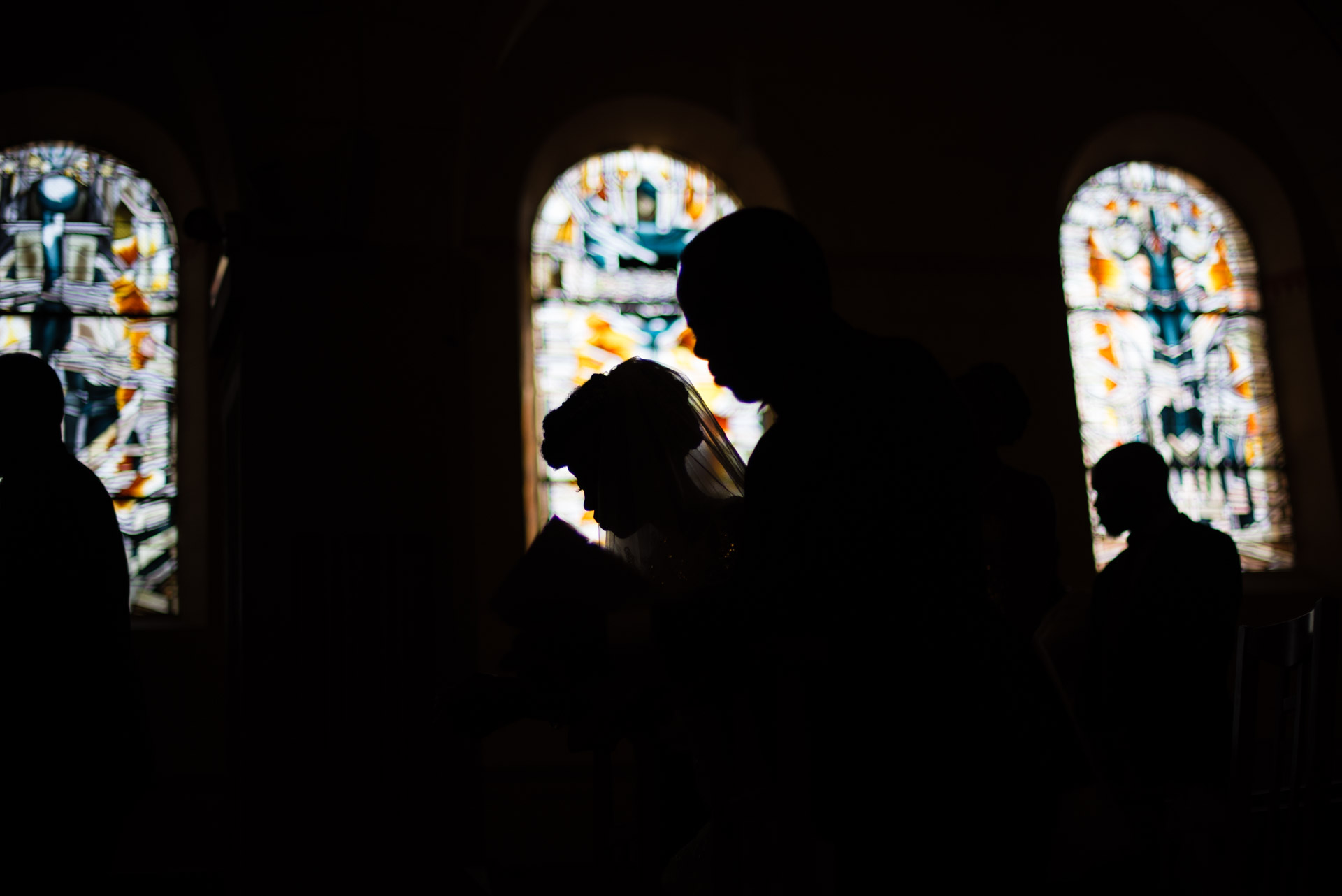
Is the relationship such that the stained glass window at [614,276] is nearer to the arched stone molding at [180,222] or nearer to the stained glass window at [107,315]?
the arched stone molding at [180,222]

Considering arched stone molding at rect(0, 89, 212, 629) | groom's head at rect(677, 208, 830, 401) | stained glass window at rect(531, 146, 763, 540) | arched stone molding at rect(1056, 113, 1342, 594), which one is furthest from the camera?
arched stone molding at rect(1056, 113, 1342, 594)

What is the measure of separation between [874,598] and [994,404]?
1600mm

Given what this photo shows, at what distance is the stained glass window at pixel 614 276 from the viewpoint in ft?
22.0

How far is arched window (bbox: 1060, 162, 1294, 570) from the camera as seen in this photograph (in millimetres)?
7188

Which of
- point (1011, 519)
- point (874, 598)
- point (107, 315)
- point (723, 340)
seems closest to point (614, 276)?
point (107, 315)

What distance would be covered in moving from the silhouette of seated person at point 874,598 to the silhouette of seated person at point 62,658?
1.51m

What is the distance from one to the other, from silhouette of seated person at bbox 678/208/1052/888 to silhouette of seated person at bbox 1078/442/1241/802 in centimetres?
133

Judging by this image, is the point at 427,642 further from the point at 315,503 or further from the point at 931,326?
the point at 931,326

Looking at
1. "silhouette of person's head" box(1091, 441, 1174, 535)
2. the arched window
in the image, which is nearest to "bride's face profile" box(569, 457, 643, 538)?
"silhouette of person's head" box(1091, 441, 1174, 535)

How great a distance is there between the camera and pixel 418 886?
3.50 meters

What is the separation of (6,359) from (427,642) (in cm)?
155

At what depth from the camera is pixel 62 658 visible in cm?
231

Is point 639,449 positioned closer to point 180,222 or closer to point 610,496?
point 610,496

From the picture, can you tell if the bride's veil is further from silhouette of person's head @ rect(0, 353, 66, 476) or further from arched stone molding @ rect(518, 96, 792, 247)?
arched stone molding @ rect(518, 96, 792, 247)
